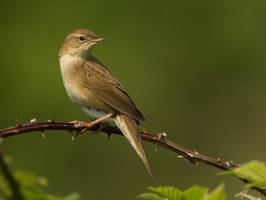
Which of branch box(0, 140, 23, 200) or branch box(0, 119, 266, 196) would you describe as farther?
branch box(0, 119, 266, 196)

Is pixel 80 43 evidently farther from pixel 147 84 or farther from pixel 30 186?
pixel 30 186

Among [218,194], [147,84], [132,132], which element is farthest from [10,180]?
[147,84]

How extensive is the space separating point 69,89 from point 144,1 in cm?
432

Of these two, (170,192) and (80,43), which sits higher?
(80,43)

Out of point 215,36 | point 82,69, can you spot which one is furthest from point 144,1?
point 82,69

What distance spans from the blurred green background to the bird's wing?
2.07 m

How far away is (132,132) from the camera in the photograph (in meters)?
3.74

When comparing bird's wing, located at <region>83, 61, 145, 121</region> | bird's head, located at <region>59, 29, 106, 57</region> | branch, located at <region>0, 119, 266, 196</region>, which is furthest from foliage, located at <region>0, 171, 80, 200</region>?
bird's head, located at <region>59, 29, 106, 57</region>

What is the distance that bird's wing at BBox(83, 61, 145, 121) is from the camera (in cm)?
420

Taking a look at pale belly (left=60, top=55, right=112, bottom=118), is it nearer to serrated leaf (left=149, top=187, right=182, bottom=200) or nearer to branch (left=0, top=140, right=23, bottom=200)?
serrated leaf (left=149, top=187, right=182, bottom=200)

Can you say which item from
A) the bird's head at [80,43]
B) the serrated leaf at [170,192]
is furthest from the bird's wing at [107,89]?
the serrated leaf at [170,192]

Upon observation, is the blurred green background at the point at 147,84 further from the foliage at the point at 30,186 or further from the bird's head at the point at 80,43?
the foliage at the point at 30,186

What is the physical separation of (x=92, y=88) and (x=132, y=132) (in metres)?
0.98

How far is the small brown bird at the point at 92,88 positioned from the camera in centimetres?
409
